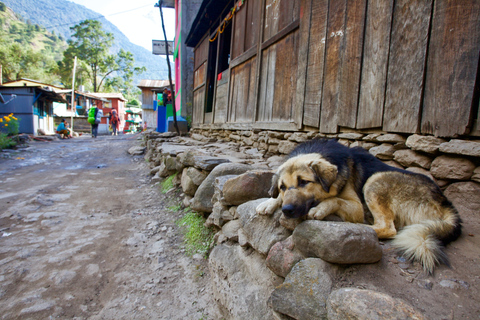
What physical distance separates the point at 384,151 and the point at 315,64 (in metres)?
1.89

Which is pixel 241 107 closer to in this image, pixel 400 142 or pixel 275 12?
pixel 275 12

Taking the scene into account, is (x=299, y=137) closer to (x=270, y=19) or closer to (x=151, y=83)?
(x=270, y=19)

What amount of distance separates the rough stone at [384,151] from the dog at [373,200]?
651 millimetres

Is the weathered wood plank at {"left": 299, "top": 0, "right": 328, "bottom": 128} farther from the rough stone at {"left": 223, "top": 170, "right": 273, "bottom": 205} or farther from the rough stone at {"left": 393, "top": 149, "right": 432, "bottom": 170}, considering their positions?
the rough stone at {"left": 223, "top": 170, "right": 273, "bottom": 205}

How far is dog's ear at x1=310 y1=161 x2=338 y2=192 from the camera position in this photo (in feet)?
6.83

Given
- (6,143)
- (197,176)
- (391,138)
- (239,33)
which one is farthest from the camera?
(6,143)

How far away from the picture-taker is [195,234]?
392cm

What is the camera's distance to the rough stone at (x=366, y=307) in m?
1.19

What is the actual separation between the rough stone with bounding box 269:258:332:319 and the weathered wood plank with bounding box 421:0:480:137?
191 cm

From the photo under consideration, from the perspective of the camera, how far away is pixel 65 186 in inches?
271

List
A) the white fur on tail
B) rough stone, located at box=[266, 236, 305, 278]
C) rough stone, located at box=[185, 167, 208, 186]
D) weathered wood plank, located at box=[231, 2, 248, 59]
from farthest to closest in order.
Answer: weathered wood plank, located at box=[231, 2, 248, 59] < rough stone, located at box=[185, 167, 208, 186] < rough stone, located at box=[266, 236, 305, 278] < the white fur on tail

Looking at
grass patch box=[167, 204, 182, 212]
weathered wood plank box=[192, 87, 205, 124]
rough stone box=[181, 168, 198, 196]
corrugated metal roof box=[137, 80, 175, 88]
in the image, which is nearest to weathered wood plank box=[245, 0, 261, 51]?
rough stone box=[181, 168, 198, 196]

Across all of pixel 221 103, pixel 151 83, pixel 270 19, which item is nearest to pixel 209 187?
pixel 270 19

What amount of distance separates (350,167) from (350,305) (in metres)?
1.37
